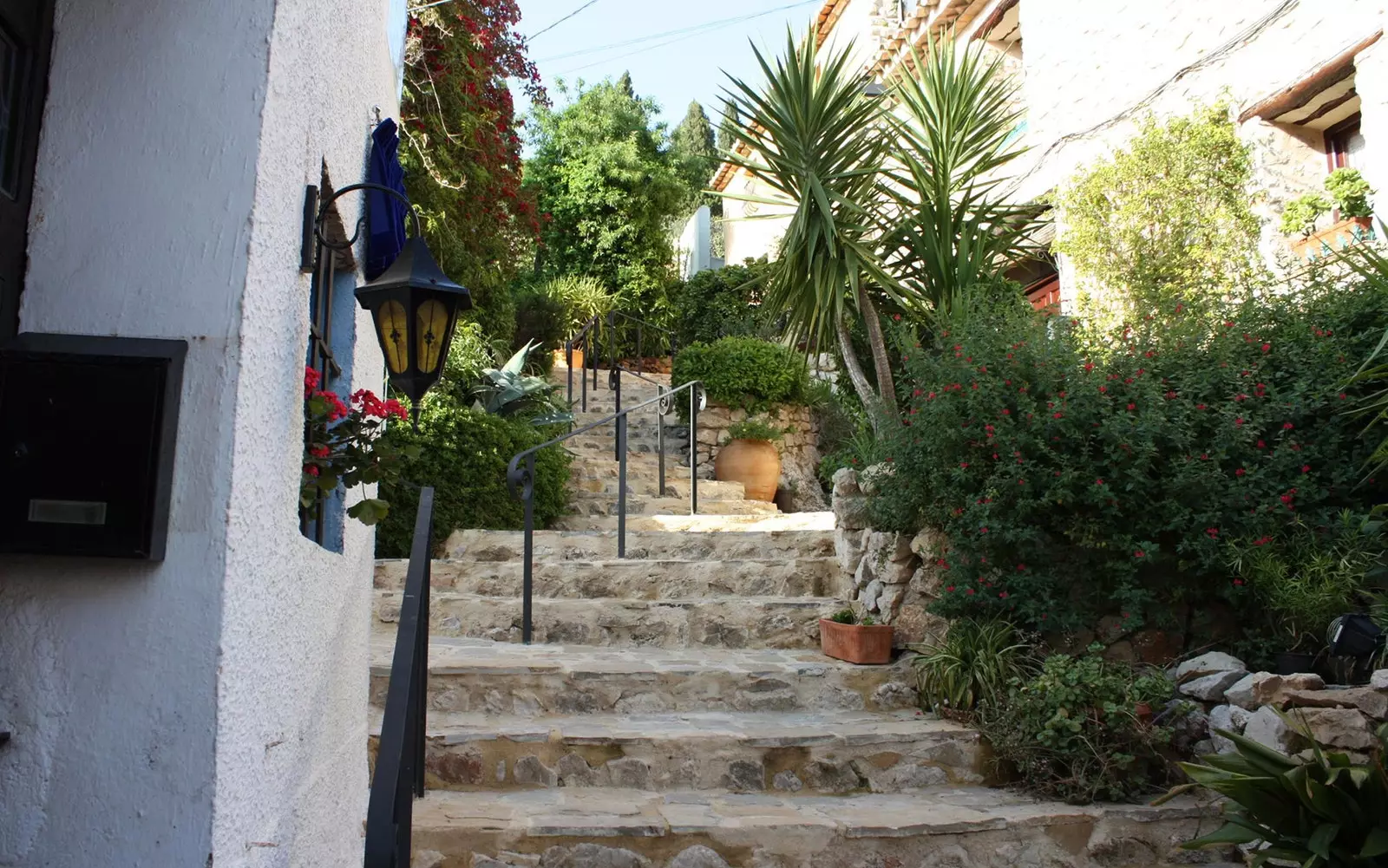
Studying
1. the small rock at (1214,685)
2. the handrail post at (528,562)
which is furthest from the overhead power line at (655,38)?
the small rock at (1214,685)

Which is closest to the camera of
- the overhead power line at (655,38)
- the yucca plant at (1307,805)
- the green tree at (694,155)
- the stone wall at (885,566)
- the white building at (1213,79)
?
the yucca plant at (1307,805)

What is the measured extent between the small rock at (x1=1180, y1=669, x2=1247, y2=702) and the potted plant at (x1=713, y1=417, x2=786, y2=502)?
19.3 feet

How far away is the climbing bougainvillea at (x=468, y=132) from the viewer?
332 inches

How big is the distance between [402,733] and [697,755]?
2184 mm

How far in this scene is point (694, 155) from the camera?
61.3ft

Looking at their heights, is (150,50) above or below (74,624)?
above

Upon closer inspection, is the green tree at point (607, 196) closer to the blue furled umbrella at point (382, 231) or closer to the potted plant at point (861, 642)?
the potted plant at point (861, 642)

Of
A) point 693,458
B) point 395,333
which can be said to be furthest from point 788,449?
point 395,333

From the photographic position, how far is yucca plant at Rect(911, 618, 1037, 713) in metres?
4.27

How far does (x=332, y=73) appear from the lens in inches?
105

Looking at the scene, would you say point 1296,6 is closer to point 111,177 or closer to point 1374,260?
point 1374,260

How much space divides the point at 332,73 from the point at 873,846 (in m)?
2.91

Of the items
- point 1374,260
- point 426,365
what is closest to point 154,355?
point 426,365

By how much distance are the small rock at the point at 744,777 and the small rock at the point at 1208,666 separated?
181 cm
